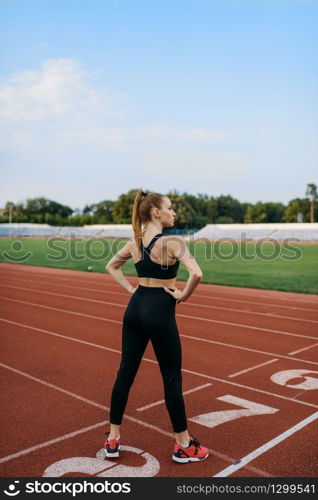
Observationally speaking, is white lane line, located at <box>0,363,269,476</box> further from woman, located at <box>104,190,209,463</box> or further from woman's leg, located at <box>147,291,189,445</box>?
woman's leg, located at <box>147,291,189,445</box>

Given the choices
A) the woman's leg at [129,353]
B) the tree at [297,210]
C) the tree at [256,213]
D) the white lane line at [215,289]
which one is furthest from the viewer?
the tree at [256,213]

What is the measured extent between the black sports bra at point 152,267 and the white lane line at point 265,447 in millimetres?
1574

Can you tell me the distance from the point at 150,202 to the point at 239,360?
3891mm

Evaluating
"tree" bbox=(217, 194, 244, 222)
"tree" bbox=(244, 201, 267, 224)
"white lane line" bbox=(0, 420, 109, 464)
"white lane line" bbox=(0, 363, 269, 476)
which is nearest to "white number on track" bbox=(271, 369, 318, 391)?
"white lane line" bbox=(0, 363, 269, 476)

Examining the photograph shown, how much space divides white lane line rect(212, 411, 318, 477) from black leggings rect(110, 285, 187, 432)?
46cm

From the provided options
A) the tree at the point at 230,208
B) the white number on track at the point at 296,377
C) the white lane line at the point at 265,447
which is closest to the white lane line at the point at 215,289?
the white number on track at the point at 296,377

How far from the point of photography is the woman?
3.53 m

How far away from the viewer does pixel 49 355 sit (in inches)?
277

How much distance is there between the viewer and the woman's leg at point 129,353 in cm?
366

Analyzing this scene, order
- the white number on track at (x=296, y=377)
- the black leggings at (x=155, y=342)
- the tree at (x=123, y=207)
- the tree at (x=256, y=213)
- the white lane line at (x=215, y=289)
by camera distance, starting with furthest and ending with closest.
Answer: the tree at (x=256, y=213) < the tree at (x=123, y=207) < the white lane line at (x=215, y=289) < the white number on track at (x=296, y=377) < the black leggings at (x=155, y=342)

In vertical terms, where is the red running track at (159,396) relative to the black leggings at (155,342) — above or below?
below

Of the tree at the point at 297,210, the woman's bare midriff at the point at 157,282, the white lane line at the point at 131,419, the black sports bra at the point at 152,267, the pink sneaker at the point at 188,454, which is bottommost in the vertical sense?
the white lane line at the point at 131,419

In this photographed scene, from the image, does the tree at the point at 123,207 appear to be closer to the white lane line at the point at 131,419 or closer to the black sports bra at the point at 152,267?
the white lane line at the point at 131,419
